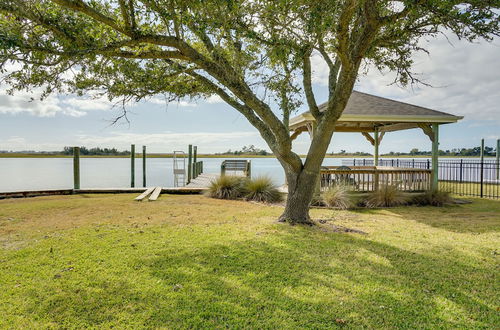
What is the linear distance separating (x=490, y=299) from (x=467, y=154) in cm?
3546

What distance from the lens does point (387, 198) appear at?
9.69 m

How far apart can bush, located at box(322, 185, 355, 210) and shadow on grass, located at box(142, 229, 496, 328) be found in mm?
4329

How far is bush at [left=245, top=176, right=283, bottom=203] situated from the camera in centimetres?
1002

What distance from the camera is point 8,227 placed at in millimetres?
5914

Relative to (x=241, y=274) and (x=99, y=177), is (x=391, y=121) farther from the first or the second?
(x=99, y=177)

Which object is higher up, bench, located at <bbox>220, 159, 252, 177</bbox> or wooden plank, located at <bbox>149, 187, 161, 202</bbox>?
bench, located at <bbox>220, 159, 252, 177</bbox>

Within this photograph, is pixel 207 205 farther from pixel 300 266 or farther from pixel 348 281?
pixel 348 281

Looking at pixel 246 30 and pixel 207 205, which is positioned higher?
pixel 246 30

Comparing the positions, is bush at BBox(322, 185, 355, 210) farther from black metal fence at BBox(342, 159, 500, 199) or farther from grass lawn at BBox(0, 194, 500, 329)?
black metal fence at BBox(342, 159, 500, 199)

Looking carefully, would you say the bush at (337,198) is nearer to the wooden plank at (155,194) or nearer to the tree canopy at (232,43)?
the tree canopy at (232,43)

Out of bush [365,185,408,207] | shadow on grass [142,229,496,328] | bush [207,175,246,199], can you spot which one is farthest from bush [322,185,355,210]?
shadow on grass [142,229,496,328]

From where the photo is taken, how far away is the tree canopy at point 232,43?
4527 mm

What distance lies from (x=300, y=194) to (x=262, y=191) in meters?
3.99

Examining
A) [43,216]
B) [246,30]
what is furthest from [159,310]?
[43,216]
